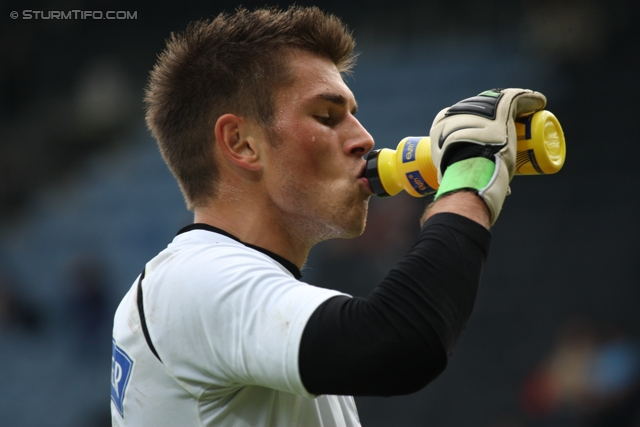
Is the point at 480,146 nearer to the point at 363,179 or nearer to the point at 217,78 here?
the point at 363,179

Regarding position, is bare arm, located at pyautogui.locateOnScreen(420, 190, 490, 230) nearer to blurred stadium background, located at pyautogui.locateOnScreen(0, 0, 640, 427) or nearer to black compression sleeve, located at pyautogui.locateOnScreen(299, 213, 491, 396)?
black compression sleeve, located at pyautogui.locateOnScreen(299, 213, 491, 396)

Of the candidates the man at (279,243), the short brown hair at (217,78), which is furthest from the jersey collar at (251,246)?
the short brown hair at (217,78)

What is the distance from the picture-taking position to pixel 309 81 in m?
1.93

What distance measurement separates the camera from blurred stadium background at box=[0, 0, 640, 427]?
20.3 feet

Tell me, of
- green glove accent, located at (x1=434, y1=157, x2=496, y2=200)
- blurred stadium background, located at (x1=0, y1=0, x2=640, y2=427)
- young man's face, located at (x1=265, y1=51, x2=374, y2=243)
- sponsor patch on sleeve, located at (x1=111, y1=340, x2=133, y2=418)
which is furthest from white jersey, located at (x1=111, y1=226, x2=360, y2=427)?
blurred stadium background, located at (x1=0, y1=0, x2=640, y2=427)

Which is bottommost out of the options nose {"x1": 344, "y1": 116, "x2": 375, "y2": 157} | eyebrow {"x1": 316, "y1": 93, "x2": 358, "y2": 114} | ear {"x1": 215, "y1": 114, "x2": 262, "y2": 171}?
ear {"x1": 215, "y1": 114, "x2": 262, "y2": 171}

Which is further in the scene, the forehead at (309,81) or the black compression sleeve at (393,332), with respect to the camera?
the forehead at (309,81)

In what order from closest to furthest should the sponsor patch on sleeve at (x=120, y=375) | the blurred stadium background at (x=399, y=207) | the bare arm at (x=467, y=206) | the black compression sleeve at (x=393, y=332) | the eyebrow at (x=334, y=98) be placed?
the black compression sleeve at (x=393, y=332) → the bare arm at (x=467, y=206) → the sponsor patch on sleeve at (x=120, y=375) → the eyebrow at (x=334, y=98) → the blurred stadium background at (x=399, y=207)

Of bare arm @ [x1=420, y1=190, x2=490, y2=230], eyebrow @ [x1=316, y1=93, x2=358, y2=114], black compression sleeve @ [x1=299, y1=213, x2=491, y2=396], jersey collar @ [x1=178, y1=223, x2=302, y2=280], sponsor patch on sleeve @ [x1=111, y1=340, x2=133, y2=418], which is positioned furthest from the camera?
eyebrow @ [x1=316, y1=93, x2=358, y2=114]

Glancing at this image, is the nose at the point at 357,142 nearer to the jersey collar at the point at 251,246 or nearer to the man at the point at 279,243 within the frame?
the man at the point at 279,243

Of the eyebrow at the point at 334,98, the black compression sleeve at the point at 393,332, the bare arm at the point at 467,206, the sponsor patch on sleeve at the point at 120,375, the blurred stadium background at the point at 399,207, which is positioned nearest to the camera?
the black compression sleeve at the point at 393,332

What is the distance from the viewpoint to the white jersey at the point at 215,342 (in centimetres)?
138

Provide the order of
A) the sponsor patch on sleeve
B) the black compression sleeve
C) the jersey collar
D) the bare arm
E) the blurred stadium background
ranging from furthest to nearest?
the blurred stadium background → the jersey collar → the sponsor patch on sleeve → the bare arm → the black compression sleeve

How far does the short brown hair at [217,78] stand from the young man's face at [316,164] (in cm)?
6
